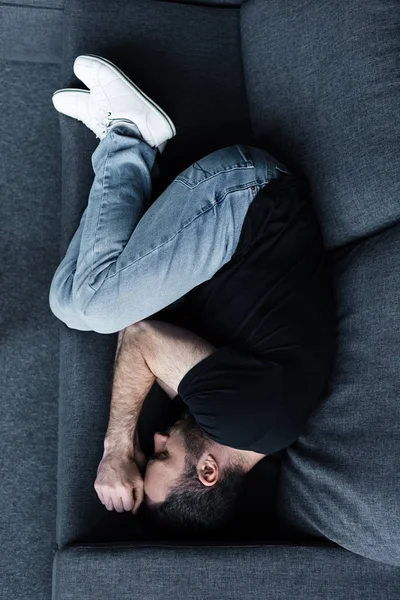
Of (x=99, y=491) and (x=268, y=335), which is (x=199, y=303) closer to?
(x=268, y=335)

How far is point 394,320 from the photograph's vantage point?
1.39 metres

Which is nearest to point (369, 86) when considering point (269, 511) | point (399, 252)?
point (399, 252)

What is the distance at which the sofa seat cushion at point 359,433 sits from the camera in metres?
1.33

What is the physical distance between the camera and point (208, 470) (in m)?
1.49

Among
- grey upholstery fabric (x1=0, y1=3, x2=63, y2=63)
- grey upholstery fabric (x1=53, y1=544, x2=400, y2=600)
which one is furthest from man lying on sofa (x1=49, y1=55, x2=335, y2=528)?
grey upholstery fabric (x1=0, y1=3, x2=63, y2=63)

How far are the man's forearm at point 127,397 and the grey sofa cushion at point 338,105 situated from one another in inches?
22.9

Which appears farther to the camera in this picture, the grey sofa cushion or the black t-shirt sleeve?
the grey sofa cushion

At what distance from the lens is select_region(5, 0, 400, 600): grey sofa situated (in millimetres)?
1368

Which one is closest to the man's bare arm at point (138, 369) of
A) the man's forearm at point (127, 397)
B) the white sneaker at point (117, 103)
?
the man's forearm at point (127, 397)

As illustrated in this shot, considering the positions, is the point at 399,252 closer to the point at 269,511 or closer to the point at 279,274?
the point at 279,274

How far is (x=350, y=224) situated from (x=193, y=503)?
785 mm

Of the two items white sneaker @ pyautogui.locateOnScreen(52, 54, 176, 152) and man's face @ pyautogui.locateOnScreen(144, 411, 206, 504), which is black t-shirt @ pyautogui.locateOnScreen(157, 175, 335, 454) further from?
white sneaker @ pyautogui.locateOnScreen(52, 54, 176, 152)

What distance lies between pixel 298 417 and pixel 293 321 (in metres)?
0.22

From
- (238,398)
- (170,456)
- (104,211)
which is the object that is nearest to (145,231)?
(104,211)
